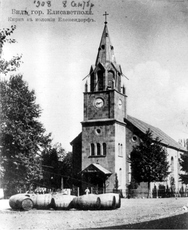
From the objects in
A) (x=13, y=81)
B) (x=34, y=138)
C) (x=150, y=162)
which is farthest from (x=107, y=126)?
(x=13, y=81)

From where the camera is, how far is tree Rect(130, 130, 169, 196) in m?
45.8

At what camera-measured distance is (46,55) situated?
81.6 feet

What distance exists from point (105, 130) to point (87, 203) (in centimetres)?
2250

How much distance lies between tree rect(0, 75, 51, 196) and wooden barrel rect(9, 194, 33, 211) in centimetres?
1069

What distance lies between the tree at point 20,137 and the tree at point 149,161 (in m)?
12.0

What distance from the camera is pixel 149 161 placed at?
45.9m

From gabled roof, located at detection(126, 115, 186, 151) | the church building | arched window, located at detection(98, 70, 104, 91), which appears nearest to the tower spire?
the church building

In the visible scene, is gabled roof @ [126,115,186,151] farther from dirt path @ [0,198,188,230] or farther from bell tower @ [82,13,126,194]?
dirt path @ [0,198,188,230]

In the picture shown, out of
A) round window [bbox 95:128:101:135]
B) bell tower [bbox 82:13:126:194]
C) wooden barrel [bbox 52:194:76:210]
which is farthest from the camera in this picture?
round window [bbox 95:128:101:135]

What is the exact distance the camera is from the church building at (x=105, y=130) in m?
46.0

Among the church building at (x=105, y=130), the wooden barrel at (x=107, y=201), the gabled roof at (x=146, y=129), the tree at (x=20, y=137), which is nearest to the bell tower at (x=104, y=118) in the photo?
the church building at (x=105, y=130)

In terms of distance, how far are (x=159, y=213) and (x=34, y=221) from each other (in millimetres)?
8231

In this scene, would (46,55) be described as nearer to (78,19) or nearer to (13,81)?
(78,19)

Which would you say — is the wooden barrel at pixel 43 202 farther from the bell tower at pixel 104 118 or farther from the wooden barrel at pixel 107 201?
the bell tower at pixel 104 118
